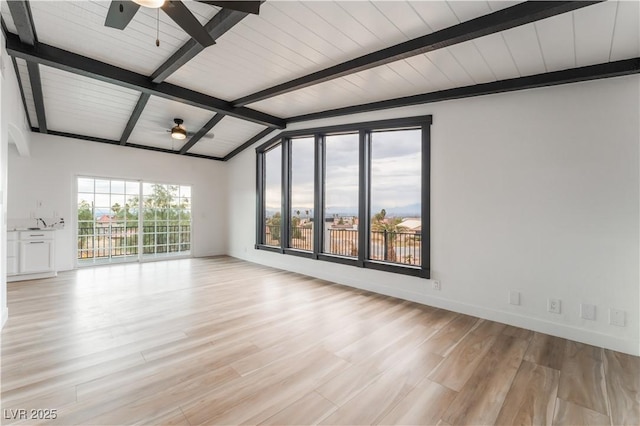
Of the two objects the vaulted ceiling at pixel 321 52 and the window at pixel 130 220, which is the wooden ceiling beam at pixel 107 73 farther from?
the window at pixel 130 220

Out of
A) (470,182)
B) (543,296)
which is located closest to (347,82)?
(470,182)

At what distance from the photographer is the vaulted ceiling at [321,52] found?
2416mm

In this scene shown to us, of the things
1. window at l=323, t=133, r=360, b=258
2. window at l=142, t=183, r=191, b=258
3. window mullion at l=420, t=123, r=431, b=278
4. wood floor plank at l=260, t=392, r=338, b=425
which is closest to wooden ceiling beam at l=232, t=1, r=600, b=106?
window mullion at l=420, t=123, r=431, b=278

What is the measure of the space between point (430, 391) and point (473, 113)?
3171 millimetres

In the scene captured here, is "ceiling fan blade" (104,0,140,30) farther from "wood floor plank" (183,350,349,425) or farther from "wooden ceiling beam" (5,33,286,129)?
"wood floor plank" (183,350,349,425)

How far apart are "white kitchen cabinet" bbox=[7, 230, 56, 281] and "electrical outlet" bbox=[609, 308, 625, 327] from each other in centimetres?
797

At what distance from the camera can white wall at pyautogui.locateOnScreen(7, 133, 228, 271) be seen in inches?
214

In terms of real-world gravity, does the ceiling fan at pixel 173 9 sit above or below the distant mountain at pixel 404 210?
above

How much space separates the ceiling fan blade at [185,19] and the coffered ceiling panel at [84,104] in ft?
9.72

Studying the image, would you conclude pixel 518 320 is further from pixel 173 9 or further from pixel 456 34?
pixel 173 9

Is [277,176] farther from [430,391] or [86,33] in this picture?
[430,391]

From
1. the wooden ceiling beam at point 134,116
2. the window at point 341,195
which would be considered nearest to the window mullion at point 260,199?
the window at point 341,195

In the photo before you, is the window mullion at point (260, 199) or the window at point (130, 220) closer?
the window at point (130, 220)

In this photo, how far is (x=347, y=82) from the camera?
3.90 meters
